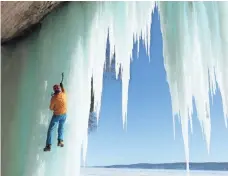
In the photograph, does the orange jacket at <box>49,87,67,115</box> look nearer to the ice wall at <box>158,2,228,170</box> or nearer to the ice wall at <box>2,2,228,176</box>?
the ice wall at <box>2,2,228,176</box>

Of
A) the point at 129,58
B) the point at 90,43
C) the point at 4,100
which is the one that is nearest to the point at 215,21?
the point at 129,58

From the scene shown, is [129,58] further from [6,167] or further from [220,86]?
[6,167]

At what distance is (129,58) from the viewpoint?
127 inches

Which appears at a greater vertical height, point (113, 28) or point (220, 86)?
point (113, 28)

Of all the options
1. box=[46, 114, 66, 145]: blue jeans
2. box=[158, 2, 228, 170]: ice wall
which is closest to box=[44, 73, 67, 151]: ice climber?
box=[46, 114, 66, 145]: blue jeans

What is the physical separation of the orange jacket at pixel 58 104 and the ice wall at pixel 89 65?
10 cm

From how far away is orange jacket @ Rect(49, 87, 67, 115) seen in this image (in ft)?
9.43

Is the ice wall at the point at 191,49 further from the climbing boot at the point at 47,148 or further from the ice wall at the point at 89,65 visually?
the climbing boot at the point at 47,148

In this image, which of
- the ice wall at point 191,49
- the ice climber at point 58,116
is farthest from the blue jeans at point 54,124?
the ice wall at point 191,49

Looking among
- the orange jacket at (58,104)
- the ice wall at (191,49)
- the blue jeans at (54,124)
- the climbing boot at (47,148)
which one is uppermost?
the ice wall at (191,49)

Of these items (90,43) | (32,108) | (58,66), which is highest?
(90,43)

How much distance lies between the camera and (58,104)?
288cm

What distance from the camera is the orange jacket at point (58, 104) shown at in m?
2.88

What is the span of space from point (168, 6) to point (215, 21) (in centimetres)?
38
